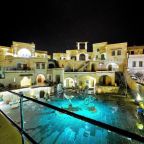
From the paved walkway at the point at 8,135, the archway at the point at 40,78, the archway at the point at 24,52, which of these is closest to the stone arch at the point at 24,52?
the archway at the point at 24,52

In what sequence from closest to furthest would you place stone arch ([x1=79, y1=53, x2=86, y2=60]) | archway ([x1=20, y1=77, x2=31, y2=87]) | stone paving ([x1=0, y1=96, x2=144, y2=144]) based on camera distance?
stone paving ([x1=0, y1=96, x2=144, y2=144])
archway ([x1=20, y1=77, x2=31, y2=87])
stone arch ([x1=79, y1=53, x2=86, y2=60])

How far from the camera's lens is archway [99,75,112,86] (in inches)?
1360

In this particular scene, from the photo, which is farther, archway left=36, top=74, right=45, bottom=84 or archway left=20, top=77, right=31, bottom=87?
archway left=36, top=74, right=45, bottom=84

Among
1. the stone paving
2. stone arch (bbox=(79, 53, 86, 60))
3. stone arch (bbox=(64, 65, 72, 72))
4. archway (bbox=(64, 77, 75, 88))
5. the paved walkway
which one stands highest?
stone arch (bbox=(79, 53, 86, 60))

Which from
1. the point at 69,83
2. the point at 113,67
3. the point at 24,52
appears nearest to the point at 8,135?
the point at 69,83

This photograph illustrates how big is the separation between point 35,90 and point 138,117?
19390 mm

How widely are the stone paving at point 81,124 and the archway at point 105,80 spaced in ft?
28.8

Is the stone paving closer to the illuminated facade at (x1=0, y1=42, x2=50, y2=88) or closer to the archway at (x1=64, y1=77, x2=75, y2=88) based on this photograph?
the illuminated facade at (x1=0, y1=42, x2=50, y2=88)

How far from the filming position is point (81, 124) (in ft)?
58.6

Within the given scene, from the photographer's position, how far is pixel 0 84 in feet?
95.1

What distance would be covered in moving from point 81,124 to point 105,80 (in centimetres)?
1957

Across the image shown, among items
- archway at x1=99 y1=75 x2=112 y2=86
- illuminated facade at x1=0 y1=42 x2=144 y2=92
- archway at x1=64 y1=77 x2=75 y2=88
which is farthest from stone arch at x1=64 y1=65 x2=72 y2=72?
archway at x1=99 y1=75 x2=112 y2=86

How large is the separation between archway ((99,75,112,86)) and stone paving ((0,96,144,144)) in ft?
28.8

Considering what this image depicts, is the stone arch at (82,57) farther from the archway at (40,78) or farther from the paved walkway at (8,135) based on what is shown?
the paved walkway at (8,135)
